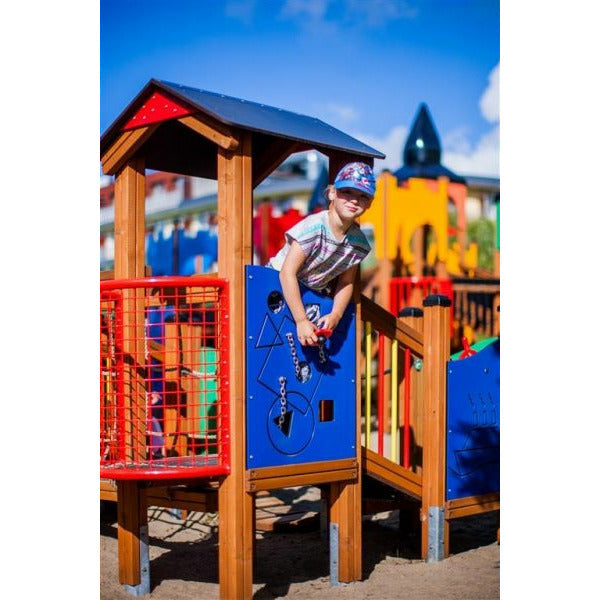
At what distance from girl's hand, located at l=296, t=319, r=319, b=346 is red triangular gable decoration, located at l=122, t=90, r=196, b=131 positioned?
96cm

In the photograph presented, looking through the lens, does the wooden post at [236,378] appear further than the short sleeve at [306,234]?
No

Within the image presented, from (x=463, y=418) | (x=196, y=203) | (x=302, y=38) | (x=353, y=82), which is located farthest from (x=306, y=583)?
(x=196, y=203)

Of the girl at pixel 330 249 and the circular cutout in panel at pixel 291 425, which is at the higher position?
the girl at pixel 330 249

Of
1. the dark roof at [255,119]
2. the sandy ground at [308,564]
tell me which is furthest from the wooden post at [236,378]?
the sandy ground at [308,564]

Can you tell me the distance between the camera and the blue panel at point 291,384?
11.5ft

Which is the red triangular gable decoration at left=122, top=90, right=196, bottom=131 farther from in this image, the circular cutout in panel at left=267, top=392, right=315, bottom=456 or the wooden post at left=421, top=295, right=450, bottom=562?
the wooden post at left=421, top=295, right=450, bottom=562

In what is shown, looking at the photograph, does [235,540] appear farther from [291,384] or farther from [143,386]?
[143,386]

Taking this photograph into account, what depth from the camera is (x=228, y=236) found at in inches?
137

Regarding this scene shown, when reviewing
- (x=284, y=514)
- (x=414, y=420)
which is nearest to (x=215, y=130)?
(x=414, y=420)

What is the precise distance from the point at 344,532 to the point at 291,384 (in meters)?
0.80

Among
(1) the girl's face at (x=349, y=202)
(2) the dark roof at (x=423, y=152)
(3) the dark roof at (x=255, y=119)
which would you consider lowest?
(1) the girl's face at (x=349, y=202)

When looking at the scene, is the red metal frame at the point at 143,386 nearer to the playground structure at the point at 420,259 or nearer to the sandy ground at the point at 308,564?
the sandy ground at the point at 308,564

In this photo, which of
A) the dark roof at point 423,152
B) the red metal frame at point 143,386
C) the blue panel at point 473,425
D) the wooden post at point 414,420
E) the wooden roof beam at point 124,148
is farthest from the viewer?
the dark roof at point 423,152

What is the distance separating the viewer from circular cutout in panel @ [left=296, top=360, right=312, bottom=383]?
3664 mm
